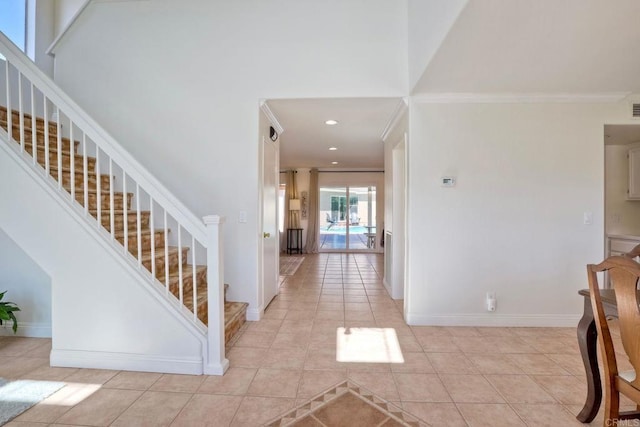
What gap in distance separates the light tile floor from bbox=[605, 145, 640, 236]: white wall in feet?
7.77

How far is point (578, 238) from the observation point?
307cm

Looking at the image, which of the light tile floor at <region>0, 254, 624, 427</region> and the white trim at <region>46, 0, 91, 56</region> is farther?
the white trim at <region>46, 0, 91, 56</region>

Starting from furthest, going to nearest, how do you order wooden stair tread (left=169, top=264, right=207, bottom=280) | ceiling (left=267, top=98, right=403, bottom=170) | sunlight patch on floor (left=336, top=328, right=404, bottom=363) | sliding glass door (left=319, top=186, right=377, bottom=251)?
sliding glass door (left=319, top=186, right=377, bottom=251) → ceiling (left=267, top=98, right=403, bottom=170) → wooden stair tread (left=169, top=264, right=207, bottom=280) → sunlight patch on floor (left=336, top=328, right=404, bottom=363)

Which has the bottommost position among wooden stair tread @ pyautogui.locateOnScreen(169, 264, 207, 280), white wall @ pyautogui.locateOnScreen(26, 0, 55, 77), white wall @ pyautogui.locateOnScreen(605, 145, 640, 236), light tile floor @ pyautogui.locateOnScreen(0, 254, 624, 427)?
light tile floor @ pyautogui.locateOnScreen(0, 254, 624, 427)

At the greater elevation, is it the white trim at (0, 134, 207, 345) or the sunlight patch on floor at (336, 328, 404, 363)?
the white trim at (0, 134, 207, 345)

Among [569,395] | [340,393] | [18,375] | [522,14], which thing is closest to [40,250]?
[18,375]

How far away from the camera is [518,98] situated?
119 inches

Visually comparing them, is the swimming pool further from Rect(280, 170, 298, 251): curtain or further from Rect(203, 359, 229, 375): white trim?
Rect(203, 359, 229, 375): white trim

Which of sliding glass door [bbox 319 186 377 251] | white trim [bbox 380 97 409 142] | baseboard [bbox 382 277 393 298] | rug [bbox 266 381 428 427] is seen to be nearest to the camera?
rug [bbox 266 381 428 427]

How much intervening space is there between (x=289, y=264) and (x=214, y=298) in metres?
4.51

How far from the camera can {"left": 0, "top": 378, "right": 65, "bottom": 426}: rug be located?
173 centimetres

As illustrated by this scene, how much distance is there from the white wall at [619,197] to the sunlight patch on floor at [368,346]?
3.80m

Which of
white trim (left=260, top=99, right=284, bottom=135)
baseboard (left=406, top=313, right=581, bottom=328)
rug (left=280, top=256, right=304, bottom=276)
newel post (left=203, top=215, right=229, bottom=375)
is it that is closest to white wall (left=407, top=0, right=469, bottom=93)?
white trim (left=260, top=99, right=284, bottom=135)

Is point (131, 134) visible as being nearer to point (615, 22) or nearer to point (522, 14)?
point (522, 14)
